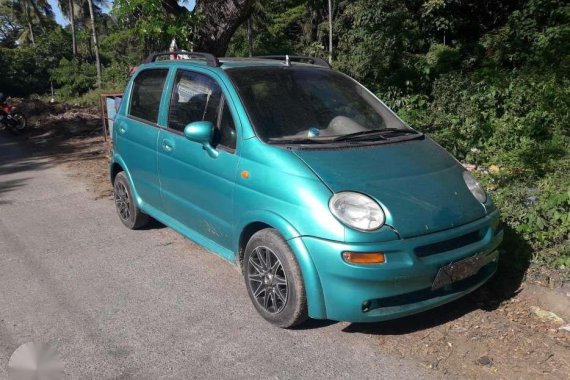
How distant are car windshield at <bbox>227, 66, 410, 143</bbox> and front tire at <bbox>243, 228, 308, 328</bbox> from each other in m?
0.74

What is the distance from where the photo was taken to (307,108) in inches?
163

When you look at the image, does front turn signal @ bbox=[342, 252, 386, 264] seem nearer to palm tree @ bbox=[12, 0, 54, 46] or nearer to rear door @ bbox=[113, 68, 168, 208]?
rear door @ bbox=[113, 68, 168, 208]

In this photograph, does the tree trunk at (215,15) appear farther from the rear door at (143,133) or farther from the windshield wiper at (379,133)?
the windshield wiper at (379,133)

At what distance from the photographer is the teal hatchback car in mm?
3207

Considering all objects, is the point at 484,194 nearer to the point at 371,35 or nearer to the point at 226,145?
the point at 226,145

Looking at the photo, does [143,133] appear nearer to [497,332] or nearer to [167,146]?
[167,146]

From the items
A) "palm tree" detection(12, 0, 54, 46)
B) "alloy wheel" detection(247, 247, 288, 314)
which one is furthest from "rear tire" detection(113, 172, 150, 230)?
"palm tree" detection(12, 0, 54, 46)

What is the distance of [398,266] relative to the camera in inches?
124

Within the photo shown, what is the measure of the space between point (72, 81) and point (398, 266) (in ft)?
100

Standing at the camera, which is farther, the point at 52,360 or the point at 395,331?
the point at 395,331

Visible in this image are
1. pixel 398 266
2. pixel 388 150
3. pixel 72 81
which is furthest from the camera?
pixel 72 81

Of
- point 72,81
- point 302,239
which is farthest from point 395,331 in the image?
point 72,81

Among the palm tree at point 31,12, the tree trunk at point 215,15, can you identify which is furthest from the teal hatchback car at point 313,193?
the palm tree at point 31,12

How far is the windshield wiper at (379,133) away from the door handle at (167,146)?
1.51 m
